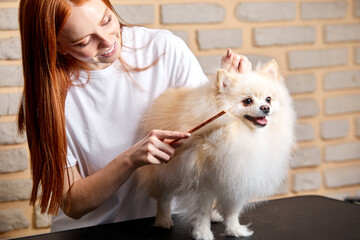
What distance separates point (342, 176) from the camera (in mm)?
1824

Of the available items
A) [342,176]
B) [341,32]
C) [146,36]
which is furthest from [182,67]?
[342,176]

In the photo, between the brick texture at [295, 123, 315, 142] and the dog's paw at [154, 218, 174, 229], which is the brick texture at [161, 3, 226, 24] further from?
the dog's paw at [154, 218, 174, 229]

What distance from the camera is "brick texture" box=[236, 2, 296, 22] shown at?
5.24ft

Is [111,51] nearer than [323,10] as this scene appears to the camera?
Yes

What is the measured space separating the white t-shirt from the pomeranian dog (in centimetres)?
17

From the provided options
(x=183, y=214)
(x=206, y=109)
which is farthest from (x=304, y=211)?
(x=206, y=109)

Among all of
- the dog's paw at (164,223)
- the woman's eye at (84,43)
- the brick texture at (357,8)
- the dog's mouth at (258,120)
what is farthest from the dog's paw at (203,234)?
the brick texture at (357,8)

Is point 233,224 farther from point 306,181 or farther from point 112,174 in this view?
point 306,181

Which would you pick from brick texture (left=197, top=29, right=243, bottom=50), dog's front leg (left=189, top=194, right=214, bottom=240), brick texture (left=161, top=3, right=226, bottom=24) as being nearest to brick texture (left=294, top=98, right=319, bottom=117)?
brick texture (left=197, top=29, right=243, bottom=50)

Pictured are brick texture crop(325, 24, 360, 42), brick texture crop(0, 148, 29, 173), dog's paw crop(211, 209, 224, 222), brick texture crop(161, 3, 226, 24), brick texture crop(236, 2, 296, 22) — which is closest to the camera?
dog's paw crop(211, 209, 224, 222)

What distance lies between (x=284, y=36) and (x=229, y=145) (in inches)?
39.1

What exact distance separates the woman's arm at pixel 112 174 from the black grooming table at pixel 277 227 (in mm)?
65

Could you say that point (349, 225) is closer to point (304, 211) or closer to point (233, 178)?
point (304, 211)

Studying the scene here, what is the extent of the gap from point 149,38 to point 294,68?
30.1 inches
